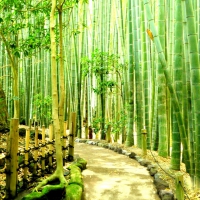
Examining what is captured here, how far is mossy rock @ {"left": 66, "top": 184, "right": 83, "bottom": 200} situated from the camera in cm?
265

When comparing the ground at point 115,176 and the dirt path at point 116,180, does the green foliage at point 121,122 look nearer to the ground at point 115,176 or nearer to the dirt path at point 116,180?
the ground at point 115,176

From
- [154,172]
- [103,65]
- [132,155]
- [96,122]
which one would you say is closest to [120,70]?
[103,65]

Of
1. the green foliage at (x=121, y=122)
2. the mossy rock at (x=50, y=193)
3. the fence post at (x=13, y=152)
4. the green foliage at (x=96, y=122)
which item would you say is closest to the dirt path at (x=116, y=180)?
the mossy rock at (x=50, y=193)

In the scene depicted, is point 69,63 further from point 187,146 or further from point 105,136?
point 187,146

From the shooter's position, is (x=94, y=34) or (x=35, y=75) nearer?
(x=94, y=34)

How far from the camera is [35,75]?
9.36m

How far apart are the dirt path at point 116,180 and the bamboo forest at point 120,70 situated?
47 centimetres

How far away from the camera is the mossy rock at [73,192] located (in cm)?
265

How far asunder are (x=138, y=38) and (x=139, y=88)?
1.12m

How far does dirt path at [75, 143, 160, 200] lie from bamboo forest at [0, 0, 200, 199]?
472 mm

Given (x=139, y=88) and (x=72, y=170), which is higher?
(x=139, y=88)

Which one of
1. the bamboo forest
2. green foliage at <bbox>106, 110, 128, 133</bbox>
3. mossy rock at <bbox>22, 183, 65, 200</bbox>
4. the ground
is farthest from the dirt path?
green foliage at <bbox>106, 110, 128, 133</bbox>

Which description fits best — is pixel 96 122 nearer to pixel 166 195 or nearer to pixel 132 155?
pixel 132 155

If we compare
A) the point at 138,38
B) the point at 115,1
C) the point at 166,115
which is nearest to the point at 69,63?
the point at 115,1
